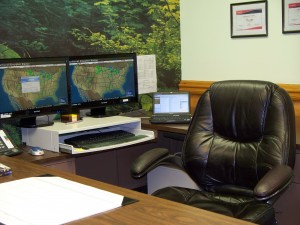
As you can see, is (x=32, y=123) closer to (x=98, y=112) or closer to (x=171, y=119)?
(x=98, y=112)

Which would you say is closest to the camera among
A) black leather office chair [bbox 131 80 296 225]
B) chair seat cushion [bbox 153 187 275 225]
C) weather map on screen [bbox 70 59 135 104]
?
chair seat cushion [bbox 153 187 275 225]

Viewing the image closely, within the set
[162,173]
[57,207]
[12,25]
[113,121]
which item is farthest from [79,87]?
[57,207]

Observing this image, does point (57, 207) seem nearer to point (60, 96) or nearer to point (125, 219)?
point (125, 219)

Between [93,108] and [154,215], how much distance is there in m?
1.97

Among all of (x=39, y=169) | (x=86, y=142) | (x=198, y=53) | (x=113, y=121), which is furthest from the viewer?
(x=198, y=53)

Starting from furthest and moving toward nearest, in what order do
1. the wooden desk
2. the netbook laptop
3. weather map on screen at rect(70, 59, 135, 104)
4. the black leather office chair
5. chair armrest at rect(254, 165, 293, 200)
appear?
the netbook laptop < weather map on screen at rect(70, 59, 135, 104) < the black leather office chair < chair armrest at rect(254, 165, 293, 200) < the wooden desk

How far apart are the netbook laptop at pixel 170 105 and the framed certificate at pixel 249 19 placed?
70cm

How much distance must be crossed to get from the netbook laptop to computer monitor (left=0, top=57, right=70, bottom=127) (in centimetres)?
64

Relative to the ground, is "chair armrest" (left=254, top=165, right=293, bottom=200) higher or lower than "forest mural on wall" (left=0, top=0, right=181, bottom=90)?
lower

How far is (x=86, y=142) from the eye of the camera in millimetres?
2963

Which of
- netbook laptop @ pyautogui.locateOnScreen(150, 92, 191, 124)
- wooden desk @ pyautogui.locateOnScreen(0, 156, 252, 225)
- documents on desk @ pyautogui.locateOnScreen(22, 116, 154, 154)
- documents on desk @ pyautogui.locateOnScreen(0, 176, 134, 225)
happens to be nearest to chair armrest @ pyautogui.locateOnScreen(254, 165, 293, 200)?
wooden desk @ pyautogui.locateOnScreen(0, 156, 252, 225)

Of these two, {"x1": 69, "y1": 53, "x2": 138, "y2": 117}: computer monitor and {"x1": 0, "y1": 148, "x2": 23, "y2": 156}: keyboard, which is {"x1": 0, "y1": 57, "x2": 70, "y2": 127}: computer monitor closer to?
{"x1": 69, "y1": 53, "x2": 138, "y2": 117}: computer monitor

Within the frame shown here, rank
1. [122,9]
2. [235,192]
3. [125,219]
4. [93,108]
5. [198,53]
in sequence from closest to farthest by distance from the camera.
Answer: [125,219], [235,192], [93,108], [122,9], [198,53]

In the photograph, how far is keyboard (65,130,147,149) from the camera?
293 centimetres
